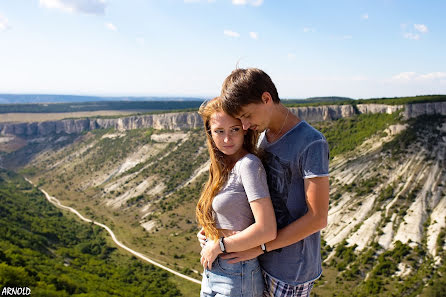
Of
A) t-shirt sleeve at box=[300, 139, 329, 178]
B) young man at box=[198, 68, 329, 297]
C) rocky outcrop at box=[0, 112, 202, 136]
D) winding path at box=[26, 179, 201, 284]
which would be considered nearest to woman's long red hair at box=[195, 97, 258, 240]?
young man at box=[198, 68, 329, 297]

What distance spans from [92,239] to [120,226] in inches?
398

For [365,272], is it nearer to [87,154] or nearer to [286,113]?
[286,113]

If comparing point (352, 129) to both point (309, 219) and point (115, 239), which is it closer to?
point (115, 239)

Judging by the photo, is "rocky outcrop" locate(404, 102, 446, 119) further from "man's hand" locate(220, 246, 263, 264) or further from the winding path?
"man's hand" locate(220, 246, 263, 264)

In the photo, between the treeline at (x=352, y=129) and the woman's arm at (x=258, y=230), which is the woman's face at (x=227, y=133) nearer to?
the woman's arm at (x=258, y=230)

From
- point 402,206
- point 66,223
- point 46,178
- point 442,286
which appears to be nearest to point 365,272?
A: point 442,286

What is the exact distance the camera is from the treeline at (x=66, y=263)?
68.2ft

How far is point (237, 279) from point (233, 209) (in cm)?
91

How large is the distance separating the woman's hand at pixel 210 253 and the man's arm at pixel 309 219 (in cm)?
44

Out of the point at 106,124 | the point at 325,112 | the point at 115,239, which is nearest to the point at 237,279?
the point at 115,239

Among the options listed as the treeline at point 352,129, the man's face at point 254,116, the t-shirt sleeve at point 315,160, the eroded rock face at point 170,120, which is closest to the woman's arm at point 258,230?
the t-shirt sleeve at point 315,160

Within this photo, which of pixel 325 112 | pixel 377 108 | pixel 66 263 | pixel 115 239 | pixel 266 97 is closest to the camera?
pixel 266 97

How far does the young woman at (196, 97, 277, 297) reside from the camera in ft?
13.8

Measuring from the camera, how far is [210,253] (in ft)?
14.9
